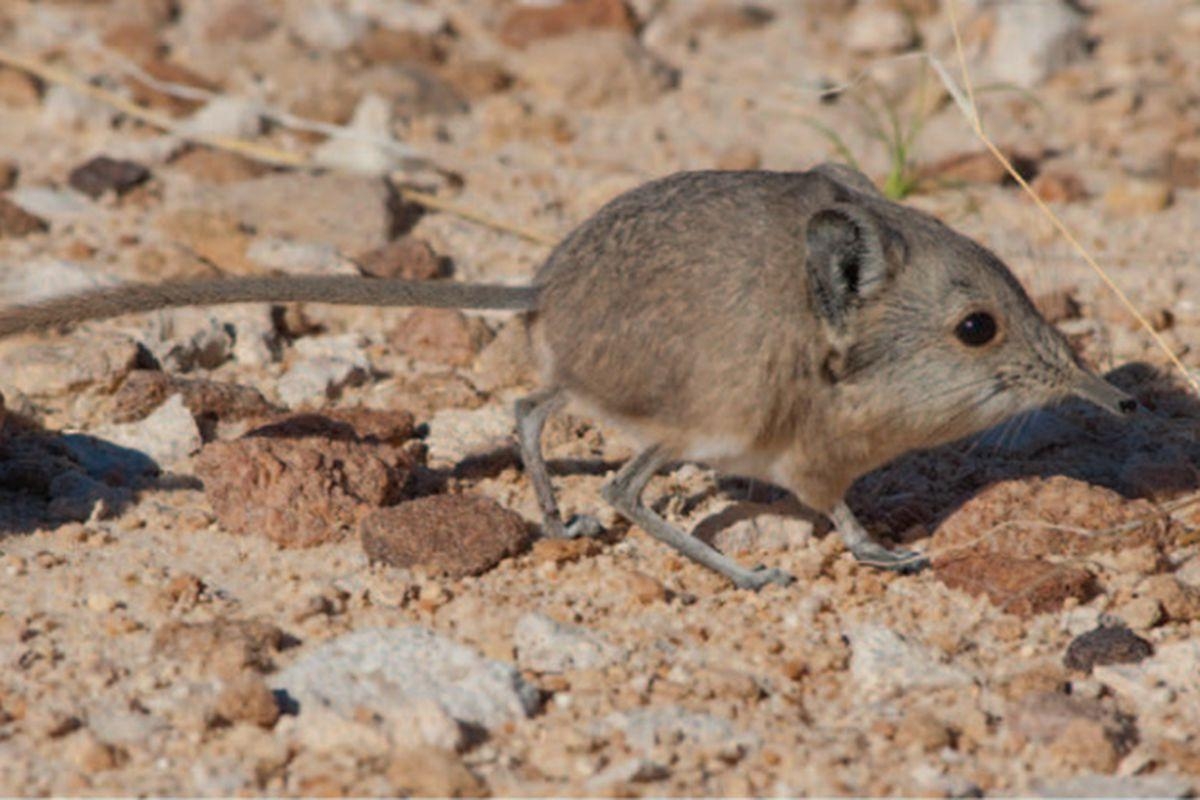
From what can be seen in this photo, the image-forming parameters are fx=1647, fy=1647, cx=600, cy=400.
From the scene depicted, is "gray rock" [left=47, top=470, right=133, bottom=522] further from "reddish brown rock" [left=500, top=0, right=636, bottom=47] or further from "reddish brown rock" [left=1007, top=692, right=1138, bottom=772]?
"reddish brown rock" [left=500, top=0, right=636, bottom=47]

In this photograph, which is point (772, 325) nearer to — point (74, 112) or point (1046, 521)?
point (1046, 521)

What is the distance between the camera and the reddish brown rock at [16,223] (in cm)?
672

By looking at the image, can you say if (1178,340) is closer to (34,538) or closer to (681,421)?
(681,421)

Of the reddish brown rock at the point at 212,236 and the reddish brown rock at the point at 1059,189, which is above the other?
the reddish brown rock at the point at 1059,189

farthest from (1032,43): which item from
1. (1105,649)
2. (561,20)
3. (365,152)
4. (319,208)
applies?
(1105,649)

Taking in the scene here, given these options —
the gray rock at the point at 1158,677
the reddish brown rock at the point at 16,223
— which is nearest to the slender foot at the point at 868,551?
the gray rock at the point at 1158,677

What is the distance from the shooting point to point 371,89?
8117 mm

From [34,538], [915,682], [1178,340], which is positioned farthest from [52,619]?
[1178,340]

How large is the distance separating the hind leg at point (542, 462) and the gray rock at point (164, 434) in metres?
1.09

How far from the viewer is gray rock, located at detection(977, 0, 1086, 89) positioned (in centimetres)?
856

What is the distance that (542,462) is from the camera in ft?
16.6

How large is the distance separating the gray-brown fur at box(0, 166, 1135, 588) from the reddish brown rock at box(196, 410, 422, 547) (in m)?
0.54

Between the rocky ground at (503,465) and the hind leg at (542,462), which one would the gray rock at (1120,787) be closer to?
the rocky ground at (503,465)

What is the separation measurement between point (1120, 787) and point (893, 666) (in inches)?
26.8
